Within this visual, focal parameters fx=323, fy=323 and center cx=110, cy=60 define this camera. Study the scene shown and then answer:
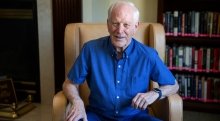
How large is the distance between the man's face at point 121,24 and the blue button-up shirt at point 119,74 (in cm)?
7

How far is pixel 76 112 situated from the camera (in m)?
1.55

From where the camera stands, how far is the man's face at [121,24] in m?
1.58

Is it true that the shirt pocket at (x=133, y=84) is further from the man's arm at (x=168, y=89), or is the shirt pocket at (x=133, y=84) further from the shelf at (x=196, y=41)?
the shelf at (x=196, y=41)

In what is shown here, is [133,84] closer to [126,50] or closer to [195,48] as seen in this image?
[126,50]

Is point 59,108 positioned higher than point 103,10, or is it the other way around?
point 103,10

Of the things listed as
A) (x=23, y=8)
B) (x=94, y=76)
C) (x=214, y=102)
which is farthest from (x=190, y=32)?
(x=23, y=8)

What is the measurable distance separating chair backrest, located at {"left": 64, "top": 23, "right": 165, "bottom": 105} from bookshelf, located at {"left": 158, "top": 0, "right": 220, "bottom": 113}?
77 cm

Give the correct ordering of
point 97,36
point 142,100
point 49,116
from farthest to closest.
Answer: point 49,116 → point 97,36 → point 142,100

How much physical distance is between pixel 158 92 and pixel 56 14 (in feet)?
4.99

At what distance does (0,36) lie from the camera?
128 inches

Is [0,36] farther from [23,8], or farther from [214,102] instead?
[214,102]

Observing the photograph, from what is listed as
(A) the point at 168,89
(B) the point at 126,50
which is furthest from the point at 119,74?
(A) the point at 168,89

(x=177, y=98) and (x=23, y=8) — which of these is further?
(x=23, y=8)

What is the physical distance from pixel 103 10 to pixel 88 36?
41.9 inches
